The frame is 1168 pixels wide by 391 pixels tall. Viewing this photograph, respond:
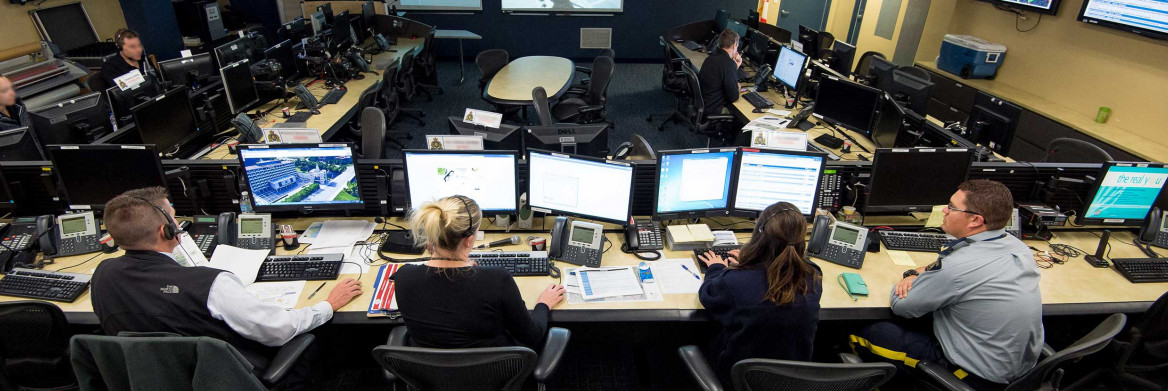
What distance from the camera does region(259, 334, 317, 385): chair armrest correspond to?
2.02m

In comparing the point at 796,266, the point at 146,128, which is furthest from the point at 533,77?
the point at 796,266

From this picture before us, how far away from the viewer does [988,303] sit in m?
2.09

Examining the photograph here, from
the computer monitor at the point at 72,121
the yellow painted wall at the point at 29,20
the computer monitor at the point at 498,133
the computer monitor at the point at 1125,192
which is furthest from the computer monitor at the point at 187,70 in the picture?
the computer monitor at the point at 1125,192

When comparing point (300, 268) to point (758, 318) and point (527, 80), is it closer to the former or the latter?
point (758, 318)

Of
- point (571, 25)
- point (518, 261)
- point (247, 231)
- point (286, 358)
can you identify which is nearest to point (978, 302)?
point (518, 261)

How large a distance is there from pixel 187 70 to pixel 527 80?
2.94 m

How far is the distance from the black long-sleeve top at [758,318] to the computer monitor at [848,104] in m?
2.52

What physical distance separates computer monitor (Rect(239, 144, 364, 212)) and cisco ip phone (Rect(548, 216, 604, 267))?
1.02 m

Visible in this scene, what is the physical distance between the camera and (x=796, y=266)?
1916 mm

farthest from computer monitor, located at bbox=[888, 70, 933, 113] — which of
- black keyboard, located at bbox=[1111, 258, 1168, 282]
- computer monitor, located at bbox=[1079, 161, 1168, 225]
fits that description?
black keyboard, located at bbox=[1111, 258, 1168, 282]

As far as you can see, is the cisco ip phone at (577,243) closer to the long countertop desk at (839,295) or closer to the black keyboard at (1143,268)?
the long countertop desk at (839,295)

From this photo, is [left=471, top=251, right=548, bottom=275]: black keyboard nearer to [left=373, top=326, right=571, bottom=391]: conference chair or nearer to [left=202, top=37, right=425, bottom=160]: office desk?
[left=373, top=326, right=571, bottom=391]: conference chair

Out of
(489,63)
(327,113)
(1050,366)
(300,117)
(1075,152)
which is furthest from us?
(489,63)

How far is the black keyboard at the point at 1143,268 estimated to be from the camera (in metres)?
2.62
